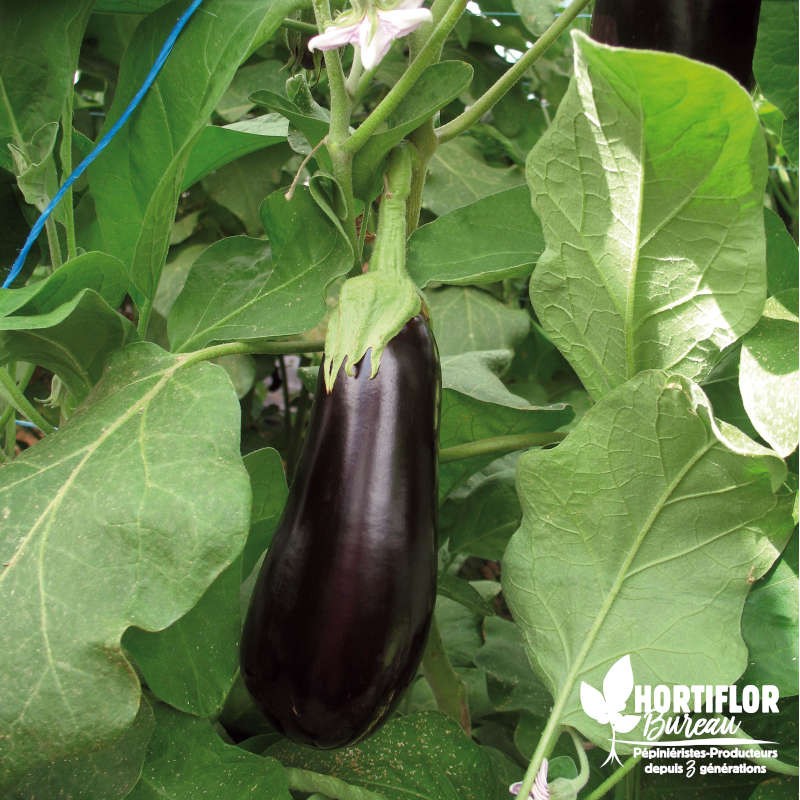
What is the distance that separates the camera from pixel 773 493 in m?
0.51

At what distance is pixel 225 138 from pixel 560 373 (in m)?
0.76

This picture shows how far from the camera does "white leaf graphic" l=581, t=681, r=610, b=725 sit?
1.78ft

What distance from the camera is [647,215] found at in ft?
1.60

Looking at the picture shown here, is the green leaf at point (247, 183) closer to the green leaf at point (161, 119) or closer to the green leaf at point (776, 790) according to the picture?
the green leaf at point (161, 119)

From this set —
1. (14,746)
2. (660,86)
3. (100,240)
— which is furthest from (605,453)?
(100,240)

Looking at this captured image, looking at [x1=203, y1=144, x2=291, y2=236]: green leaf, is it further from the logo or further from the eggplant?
the logo

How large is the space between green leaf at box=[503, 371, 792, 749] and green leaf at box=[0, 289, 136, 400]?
263 mm

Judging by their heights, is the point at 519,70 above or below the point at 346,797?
above

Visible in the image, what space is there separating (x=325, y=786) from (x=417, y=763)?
6cm

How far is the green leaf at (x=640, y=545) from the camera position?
513 millimetres

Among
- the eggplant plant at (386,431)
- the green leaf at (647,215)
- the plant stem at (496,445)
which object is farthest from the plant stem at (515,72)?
the plant stem at (496,445)

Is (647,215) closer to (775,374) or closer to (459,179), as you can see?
(775,374)

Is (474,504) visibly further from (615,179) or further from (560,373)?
(560,373)

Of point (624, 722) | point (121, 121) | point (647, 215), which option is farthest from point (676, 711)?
point (121, 121)
